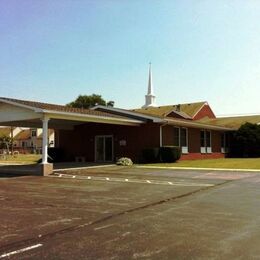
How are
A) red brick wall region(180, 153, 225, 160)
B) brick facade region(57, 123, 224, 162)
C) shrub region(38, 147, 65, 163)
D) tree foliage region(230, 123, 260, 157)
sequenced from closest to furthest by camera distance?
brick facade region(57, 123, 224, 162)
red brick wall region(180, 153, 225, 160)
shrub region(38, 147, 65, 163)
tree foliage region(230, 123, 260, 157)

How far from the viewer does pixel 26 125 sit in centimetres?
2964

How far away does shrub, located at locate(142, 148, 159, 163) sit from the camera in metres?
28.5

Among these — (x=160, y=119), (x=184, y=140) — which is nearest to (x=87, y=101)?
(x=184, y=140)

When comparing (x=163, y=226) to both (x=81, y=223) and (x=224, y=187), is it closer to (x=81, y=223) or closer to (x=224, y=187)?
(x=81, y=223)

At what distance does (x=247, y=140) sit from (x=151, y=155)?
13.3 metres

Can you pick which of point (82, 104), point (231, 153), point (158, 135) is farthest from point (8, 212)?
point (82, 104)

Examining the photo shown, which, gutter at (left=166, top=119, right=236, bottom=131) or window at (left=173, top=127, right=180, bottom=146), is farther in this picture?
window at (left=173, top=127, right=180, bottom=146)

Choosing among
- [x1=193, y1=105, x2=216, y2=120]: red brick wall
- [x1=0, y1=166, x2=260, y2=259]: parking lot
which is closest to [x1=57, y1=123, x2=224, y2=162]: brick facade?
[x1=0, y1=166, x2=260, y2=259]: parking lot

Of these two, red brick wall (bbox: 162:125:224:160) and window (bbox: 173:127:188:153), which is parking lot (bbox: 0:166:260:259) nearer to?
red brick wall (bbox: 162:125:224:160)

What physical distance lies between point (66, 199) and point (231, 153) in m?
31.0

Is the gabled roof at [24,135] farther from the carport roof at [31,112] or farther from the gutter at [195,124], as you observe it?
the carport roof at [31,112]

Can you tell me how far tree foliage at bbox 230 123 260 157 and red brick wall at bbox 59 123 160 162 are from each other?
489 inches

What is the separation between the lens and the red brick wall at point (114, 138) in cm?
2950

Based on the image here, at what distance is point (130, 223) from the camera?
8172 mm
